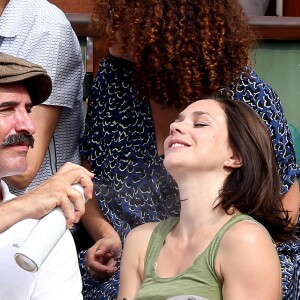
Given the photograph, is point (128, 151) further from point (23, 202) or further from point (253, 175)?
point (23, 202)

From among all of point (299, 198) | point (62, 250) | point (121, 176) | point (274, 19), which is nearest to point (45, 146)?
point (121, 176)

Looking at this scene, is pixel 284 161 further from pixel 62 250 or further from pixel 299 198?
pixel 62 250

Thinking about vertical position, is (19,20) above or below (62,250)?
above

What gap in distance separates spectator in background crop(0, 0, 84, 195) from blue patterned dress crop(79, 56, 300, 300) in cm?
8

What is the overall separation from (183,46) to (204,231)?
80cm

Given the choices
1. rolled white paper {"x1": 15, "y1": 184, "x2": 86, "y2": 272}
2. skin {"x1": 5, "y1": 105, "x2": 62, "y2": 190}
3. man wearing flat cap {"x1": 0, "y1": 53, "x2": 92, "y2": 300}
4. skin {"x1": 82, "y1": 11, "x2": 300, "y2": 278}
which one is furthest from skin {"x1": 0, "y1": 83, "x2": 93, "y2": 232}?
skin {"x1": 82, "y1": 11, "x2": 300, "y2": 278}

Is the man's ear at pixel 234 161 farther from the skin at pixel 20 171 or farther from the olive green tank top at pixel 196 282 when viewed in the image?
the skin at pixel 20 171

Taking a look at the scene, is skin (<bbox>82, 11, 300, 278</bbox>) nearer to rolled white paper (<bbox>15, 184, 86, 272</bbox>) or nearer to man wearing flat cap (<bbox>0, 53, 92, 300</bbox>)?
man wearing flat cap (<bbox>0, 53, 92, 300</bbox>)

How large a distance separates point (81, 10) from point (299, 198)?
2445 mm

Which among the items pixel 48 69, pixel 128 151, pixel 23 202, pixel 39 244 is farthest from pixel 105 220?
pixel 39 244

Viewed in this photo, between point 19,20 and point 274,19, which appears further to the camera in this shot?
point 274,19

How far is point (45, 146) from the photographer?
3.83 meters

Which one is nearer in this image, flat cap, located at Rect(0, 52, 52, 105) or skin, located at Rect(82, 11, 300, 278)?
flat cap, located at Rect(0, 52, 52, 105)

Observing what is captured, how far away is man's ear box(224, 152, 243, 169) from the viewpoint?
334 cm
